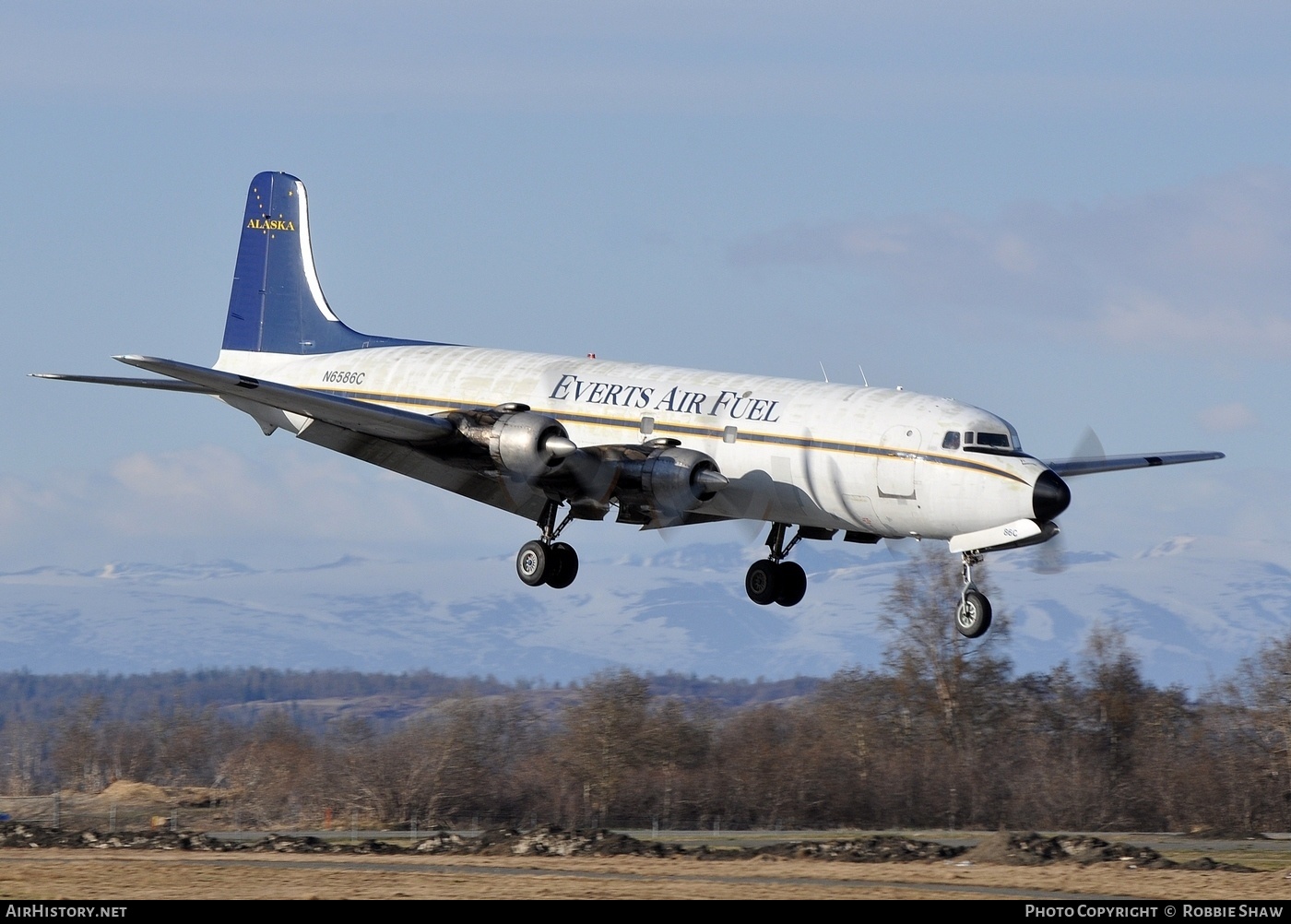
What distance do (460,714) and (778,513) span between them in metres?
25.9

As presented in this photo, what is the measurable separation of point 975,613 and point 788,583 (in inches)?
219

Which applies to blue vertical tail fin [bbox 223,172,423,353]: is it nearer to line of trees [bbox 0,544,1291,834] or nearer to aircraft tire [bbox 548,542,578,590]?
aircraft tire [bbox 548,542,578,590]

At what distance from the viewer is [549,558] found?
32031mm

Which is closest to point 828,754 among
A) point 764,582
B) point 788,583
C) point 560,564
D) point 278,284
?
point 788,583

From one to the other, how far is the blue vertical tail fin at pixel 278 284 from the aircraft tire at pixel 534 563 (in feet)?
29.7

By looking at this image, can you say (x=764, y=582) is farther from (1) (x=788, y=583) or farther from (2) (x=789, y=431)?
(2) (x=789, y=431)

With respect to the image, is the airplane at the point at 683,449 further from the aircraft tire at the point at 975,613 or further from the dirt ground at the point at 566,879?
the dirt ground at the point at 566,879

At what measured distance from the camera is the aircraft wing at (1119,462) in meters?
33.1

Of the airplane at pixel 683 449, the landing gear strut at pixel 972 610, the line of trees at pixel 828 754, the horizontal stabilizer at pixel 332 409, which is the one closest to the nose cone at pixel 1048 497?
the airplane at pixel 683 449

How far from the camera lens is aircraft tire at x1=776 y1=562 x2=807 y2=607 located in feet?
109

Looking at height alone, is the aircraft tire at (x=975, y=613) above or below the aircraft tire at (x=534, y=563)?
below

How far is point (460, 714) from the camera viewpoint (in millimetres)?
54500

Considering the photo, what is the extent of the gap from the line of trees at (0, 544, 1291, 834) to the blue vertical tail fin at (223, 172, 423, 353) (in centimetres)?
1591
